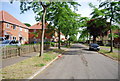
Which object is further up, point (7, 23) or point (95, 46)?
point (7, 23)

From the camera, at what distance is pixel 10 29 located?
1243 inches

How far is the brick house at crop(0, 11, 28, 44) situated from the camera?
92.4 ft

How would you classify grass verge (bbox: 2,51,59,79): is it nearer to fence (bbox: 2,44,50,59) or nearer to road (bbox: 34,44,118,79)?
road (bbox: 34,44,118,79)

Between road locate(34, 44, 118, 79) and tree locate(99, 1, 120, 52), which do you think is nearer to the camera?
road locate(34, 44, 118, 79)

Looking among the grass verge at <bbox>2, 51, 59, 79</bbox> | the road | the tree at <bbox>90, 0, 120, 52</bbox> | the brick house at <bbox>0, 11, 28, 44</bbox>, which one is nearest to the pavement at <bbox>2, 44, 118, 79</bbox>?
the road

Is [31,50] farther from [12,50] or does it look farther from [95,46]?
[95,46]

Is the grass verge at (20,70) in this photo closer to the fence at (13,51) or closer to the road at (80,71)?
the road at (80,71)

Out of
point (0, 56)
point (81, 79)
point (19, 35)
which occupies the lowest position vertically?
point (81, 79)

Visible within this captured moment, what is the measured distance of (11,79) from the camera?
18.3 ft

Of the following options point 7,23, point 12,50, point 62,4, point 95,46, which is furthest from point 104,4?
point 7,23

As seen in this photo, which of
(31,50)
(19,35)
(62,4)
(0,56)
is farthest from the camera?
(19,35)

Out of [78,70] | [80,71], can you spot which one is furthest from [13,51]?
[80,71]

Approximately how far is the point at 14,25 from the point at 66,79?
101ft

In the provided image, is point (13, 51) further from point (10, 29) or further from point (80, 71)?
point (10, 29)
